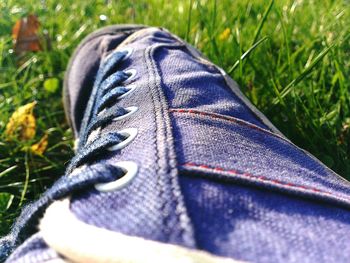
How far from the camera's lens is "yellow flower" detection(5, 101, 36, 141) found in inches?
44.7

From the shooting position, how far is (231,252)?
0.48m

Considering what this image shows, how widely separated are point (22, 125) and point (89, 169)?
619mm

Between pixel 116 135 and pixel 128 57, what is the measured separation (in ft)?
1.36

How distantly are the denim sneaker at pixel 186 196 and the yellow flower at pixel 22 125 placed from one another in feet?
1.09

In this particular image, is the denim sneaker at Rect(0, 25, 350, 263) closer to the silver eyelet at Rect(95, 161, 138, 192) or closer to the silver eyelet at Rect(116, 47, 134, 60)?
the silver eyelet at Rect(95, 161, 138, 192)

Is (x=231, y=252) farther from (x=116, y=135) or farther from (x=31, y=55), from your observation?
(x=31, y=55)

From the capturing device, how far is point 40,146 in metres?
1.13

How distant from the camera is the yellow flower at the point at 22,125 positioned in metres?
1.14

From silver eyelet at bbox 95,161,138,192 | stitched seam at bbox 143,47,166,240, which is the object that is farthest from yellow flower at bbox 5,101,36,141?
silver eyelet at bbox 95,161,138,192

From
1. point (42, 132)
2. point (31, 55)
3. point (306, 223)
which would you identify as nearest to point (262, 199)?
point (306, 223)

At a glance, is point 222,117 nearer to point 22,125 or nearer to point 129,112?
point 129,112

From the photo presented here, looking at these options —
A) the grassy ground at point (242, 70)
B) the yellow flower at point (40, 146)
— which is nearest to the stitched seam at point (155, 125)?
the grassy ground at point (242, 70)

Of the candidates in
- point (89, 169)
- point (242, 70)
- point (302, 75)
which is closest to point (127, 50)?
point (242, 70)

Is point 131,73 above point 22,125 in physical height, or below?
above
